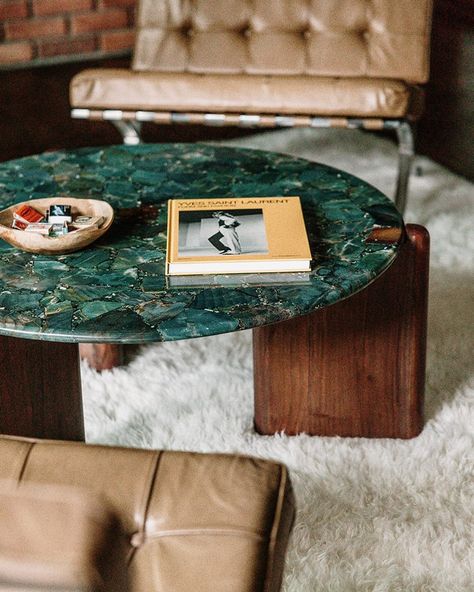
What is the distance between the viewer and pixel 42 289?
0.93 metres

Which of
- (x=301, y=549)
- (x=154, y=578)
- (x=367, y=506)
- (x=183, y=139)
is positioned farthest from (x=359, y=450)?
(x=183, y=139)

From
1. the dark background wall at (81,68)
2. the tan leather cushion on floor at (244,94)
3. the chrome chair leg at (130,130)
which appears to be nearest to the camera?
the tan leather cushion on floor at (244,94)

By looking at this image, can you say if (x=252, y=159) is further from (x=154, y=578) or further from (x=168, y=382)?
(x=154, y=578)

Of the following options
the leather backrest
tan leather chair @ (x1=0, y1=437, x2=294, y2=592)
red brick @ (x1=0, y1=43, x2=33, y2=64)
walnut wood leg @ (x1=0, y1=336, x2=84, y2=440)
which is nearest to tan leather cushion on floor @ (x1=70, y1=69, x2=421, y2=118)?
the leather backrest

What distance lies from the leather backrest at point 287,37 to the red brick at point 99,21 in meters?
0.40

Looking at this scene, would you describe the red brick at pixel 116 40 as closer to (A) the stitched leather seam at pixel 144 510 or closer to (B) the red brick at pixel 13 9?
(B) the red brick at pixel 13 9

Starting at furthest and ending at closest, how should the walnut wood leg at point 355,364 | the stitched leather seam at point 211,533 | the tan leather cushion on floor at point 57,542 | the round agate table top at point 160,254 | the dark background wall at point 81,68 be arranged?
1. the dark background wall at point 81,68
2. the walnut wood leg at point 355,364
3. the round agate table top at point 160,254
4. the stitched leather seam at point 211,533
5. the tan leather cushion on floor at point 57,542

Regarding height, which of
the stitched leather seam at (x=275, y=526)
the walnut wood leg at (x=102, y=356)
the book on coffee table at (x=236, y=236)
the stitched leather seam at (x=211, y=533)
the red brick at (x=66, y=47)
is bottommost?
the walnut wood leg at (x=102, y=356)

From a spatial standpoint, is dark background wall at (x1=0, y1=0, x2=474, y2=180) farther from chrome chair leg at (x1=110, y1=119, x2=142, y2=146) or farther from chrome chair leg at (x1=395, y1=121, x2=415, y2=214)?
chrome chair leg at (x1=110, y1=119, x2=142, y2=146)

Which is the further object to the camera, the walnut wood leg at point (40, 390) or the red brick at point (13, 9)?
the red brick at point (13, 9)

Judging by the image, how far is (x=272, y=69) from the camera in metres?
1.93

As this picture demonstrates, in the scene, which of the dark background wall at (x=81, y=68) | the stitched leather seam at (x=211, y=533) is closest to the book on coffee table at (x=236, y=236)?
the stitched leather seam at (x=211, y=533)

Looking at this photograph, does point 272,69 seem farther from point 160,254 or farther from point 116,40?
point 160,254

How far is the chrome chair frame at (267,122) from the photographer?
5.58 feet
